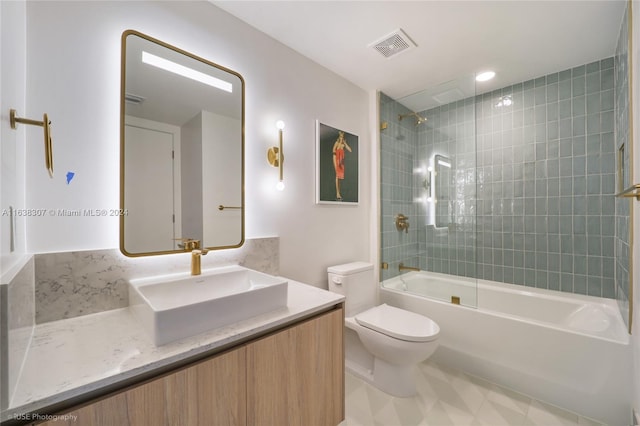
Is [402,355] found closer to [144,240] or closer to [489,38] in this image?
[144,240]

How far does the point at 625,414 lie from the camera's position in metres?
1.45

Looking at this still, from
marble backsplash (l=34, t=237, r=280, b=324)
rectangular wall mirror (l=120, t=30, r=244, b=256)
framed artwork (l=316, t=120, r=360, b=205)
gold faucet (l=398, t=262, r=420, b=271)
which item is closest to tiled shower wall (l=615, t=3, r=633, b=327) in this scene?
gold faucet (l=398, t=262, r=420, b=271)

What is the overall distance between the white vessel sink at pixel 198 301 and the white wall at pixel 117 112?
0.27 metres

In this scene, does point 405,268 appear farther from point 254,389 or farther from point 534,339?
point 254,389

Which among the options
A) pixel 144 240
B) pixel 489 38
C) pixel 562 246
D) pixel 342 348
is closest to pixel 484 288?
pixel 562 246

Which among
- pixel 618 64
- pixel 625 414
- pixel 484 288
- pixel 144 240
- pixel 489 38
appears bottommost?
pixel 625 414

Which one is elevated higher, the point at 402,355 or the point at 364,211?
the point at 364,211

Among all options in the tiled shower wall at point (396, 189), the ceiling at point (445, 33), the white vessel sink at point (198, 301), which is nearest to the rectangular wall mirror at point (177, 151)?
the white vessel sink at point (198, 301)

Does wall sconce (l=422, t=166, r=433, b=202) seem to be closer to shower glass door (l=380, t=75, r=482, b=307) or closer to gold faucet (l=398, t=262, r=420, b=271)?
shower glass door (l=380, t=75, r=482, b=307)

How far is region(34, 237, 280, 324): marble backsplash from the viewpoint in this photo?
0.99 meters

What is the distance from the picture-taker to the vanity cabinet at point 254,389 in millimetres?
724

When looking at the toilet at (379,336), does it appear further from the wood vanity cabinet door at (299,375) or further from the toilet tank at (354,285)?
the wood vanity cabinet door at (299,375)

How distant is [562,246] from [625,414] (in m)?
1.21

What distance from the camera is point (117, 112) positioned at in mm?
1173
